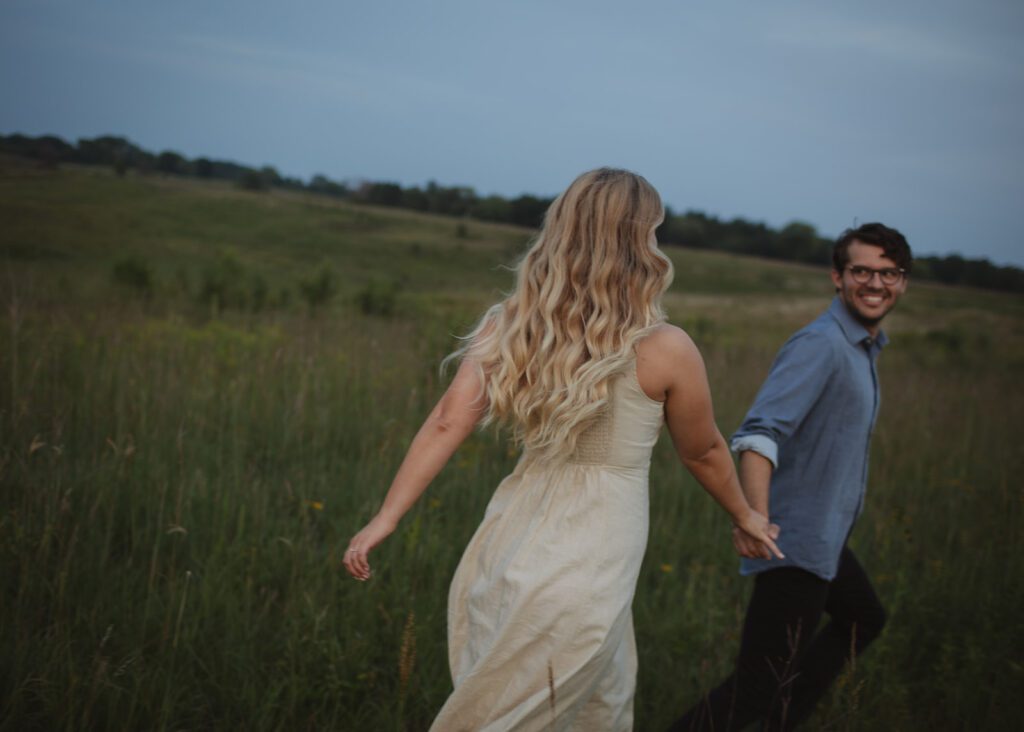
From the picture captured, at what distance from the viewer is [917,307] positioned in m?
36.7

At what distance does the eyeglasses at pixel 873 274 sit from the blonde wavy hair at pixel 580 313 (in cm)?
103

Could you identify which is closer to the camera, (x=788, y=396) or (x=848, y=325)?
(x=788, y=396)

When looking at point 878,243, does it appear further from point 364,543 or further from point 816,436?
point 364,543

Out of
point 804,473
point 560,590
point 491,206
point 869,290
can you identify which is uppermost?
point 491,206

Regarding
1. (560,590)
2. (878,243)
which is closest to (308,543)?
(560,590)

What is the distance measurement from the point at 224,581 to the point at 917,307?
40.2 meters

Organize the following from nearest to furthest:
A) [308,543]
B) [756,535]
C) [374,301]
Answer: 1. [756,535]
2. [308,543]
3. [374,301]

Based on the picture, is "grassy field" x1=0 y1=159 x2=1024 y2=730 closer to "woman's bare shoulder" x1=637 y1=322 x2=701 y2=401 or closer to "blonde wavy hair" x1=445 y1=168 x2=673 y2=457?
"blonde wavy hair" x1=445 y1=168 x2=673 y2=457

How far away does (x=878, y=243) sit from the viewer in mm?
2557

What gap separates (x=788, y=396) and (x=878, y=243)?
0.69 metres

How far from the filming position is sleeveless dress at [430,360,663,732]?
1.81m

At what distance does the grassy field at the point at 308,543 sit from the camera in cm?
260

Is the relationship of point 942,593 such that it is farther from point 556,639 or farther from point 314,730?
point 314,730

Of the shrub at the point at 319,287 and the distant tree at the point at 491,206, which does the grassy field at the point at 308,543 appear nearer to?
the shrub at the point at 319,287
